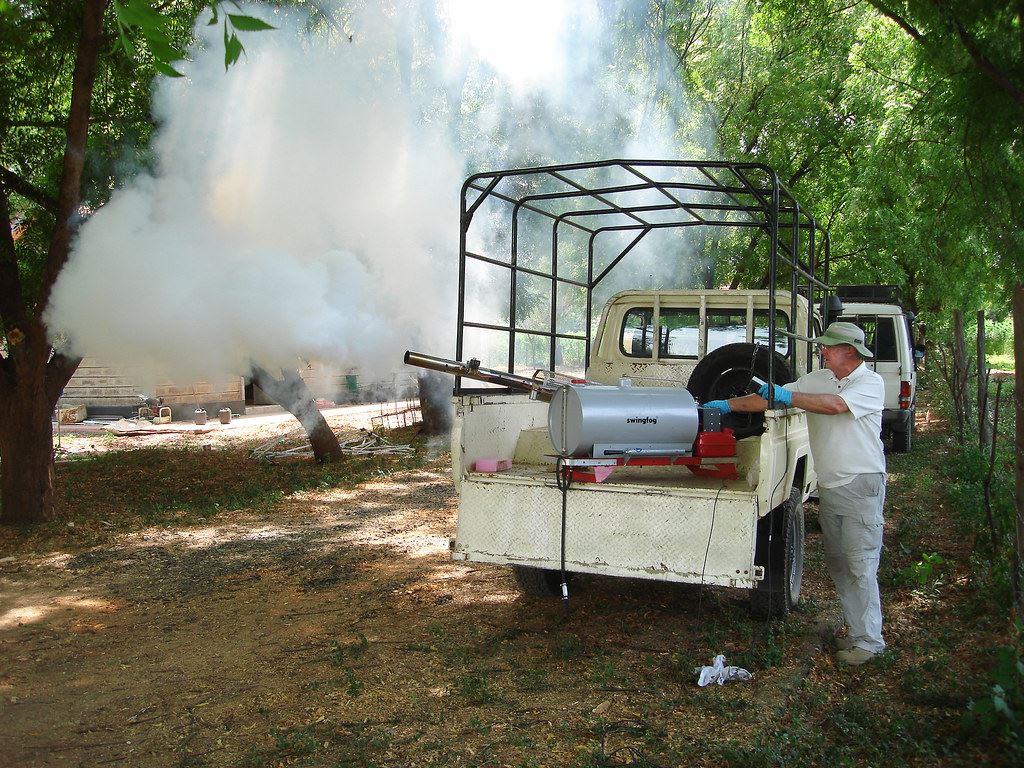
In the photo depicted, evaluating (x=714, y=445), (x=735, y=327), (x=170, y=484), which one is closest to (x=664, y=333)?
(x=735, y=327)

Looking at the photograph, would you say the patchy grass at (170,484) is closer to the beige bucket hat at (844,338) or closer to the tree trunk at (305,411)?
the tree trunk at (305,411)

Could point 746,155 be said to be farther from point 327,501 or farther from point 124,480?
point 124,480

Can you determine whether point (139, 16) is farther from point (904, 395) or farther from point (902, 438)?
point (902, 438)

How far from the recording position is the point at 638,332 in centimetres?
734

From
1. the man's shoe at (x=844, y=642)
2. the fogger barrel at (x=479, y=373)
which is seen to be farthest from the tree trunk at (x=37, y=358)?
the man's shoe at (x=844, y=642)

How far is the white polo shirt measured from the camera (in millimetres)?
4816

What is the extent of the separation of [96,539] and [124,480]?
3660 mm

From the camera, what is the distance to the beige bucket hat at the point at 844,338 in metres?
4.92

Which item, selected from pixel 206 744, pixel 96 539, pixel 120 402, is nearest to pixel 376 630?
pixel 206 744

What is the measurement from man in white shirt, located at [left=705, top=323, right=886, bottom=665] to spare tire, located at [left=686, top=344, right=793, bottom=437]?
74cm

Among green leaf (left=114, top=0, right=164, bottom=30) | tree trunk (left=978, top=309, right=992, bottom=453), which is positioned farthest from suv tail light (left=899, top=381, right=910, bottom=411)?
green leaf (left=114, top=0, right=164, bottom=30)

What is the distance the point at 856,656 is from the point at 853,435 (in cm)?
120

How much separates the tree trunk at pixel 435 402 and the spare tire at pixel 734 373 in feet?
32.5

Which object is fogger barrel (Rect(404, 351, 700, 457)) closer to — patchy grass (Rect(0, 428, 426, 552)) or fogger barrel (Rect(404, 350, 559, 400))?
fogger barrel (Rect(404, 350, 559, 400))
